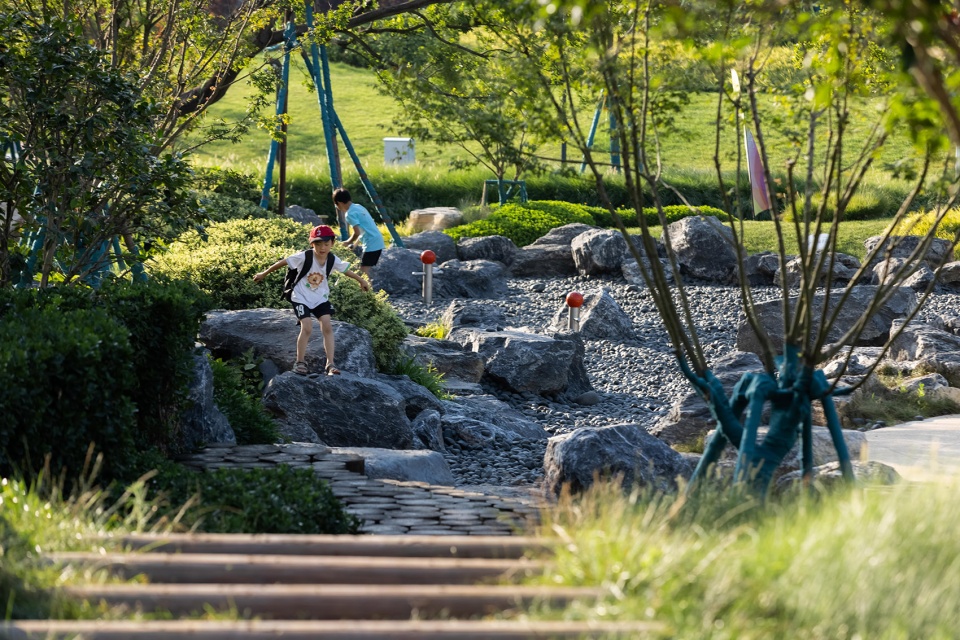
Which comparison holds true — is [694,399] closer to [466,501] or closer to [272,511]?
[466,501]

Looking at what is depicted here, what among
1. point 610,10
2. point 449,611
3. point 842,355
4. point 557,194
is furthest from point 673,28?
point 557,194

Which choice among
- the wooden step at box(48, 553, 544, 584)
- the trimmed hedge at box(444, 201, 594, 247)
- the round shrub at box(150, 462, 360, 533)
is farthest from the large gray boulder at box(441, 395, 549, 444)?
the trimmed hedge at box(444, 201, 594, 247)

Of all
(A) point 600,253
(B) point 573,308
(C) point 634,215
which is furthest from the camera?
(C) point 634,215

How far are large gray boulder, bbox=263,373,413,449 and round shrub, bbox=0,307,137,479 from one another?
2536 mm

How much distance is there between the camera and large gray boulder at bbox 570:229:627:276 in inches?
703

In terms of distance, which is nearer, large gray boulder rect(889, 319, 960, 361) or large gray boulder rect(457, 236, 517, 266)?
large gray boulder rect(889, 319, 960, 361)

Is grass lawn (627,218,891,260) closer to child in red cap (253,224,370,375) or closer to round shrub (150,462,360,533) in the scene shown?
child in red cap (253,224,370,375)

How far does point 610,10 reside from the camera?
237 inches

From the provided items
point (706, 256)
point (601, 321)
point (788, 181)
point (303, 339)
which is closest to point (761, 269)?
point (706, 256)

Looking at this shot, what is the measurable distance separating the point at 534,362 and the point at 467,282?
5.54 meters

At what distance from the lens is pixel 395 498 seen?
603 centimetres

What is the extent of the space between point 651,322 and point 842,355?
11.8ft

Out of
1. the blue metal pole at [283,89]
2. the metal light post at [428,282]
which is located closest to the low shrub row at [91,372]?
the blue metal pole at [283,89]

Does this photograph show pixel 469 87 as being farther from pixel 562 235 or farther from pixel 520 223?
pixel 520 223
